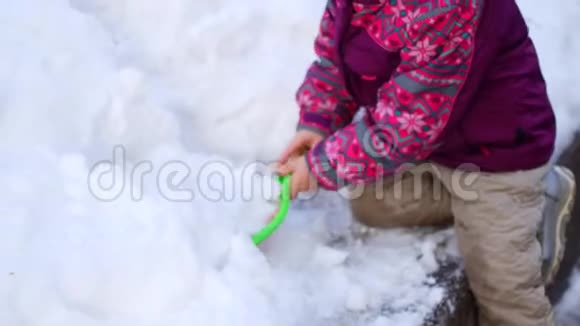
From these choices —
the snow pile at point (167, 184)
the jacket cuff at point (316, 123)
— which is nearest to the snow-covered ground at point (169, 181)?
the snow pile at point (167, 184)

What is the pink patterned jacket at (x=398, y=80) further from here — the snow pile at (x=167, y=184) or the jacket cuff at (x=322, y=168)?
the snow pile at (x=167, y=184)

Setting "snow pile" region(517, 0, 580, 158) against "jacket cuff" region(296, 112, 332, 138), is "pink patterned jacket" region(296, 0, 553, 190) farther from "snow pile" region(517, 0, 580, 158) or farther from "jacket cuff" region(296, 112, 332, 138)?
"snow pile" region(517, 0, 580, 158)

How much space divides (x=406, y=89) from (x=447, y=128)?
0.33 feet

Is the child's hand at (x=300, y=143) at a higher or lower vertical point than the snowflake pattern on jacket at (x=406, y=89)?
higher

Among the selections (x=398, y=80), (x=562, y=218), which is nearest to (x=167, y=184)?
(x=398, y=80)

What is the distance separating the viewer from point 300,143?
136cm

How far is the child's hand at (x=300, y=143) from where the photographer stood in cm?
136

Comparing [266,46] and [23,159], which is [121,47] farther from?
[23,159]

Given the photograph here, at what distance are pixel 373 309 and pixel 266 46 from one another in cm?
70

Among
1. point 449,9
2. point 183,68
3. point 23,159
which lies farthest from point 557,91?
point 23,159

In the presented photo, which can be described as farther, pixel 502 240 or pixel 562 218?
pixel 562 218

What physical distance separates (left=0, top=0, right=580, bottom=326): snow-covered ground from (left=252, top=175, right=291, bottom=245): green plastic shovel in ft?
0.08

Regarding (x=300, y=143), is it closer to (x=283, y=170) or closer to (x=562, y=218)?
(x=283, y=170)

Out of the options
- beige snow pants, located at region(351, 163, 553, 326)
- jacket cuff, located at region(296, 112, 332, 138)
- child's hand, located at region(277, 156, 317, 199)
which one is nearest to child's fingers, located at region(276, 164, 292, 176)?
child's hand, located at region(277, 156, 317, 199)
